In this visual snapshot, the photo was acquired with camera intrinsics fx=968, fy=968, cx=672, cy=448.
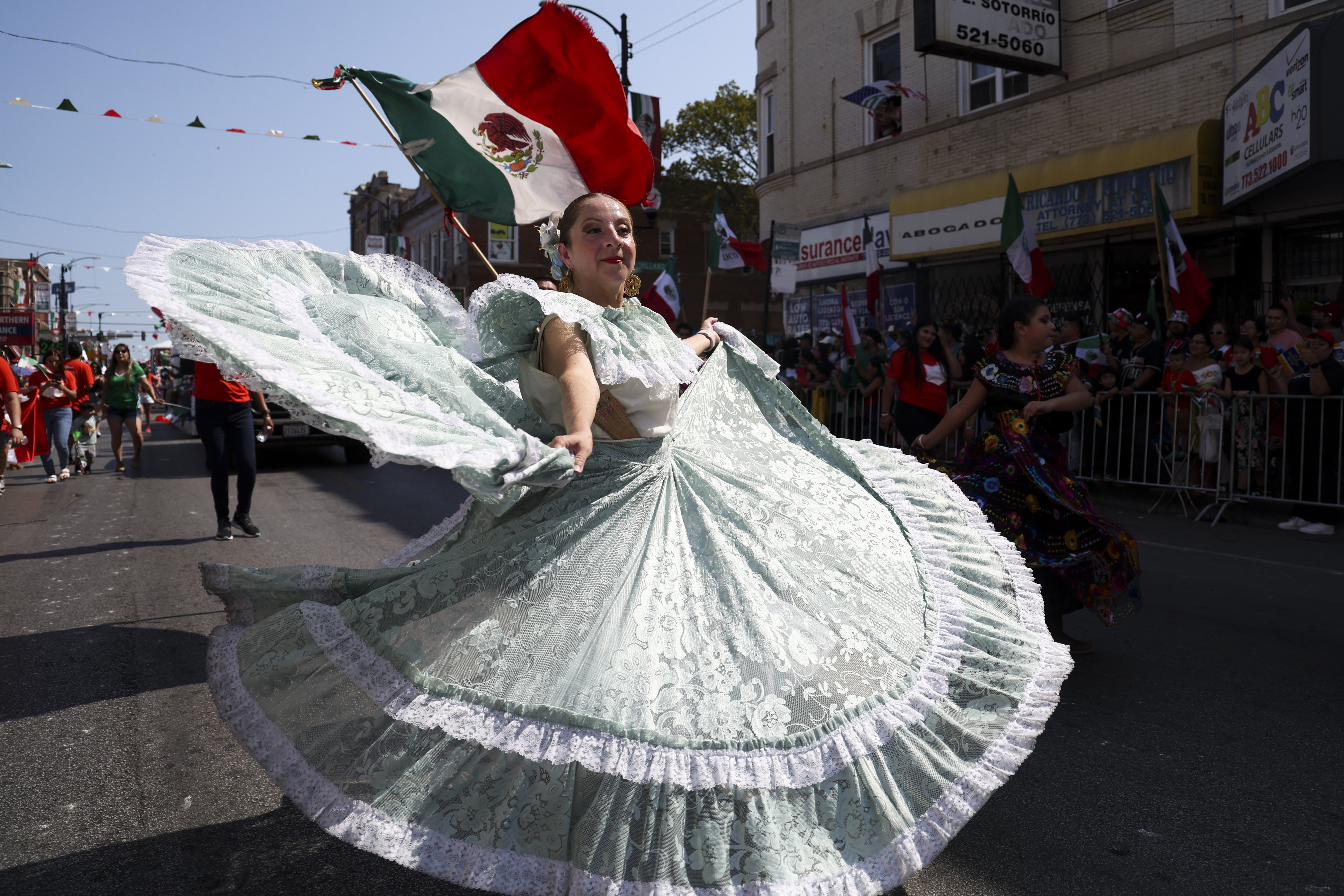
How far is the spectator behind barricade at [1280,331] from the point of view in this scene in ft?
29.6

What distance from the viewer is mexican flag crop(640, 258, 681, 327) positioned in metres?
14.4

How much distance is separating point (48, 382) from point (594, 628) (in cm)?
1306

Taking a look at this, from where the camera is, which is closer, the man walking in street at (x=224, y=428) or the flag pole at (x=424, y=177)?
the flag pole at (x=424, y=177)

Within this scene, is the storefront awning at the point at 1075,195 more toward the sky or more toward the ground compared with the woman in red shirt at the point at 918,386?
more toward the sky

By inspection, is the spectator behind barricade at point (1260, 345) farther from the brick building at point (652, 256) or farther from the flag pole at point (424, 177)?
the brick building at point (652, 256)

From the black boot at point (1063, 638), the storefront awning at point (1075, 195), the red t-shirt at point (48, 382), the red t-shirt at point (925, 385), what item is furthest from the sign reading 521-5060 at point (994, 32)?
the red t-shirt at point (48, 382)

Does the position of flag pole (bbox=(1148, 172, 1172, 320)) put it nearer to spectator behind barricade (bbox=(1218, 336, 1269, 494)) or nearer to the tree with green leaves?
spectator behind barricade (bbox=(1218, 336, 1269, 494))

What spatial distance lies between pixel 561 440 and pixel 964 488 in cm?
284

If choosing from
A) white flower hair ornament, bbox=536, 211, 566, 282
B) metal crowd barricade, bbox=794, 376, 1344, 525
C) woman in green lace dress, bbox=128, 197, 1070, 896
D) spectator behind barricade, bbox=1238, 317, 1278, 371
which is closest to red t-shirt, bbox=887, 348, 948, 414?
metal crowd barricade, bbox=794, 376, 1344, 525

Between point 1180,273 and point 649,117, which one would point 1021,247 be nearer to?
point 1180,273

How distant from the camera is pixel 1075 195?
13.8 meters

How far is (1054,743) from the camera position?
362 cm

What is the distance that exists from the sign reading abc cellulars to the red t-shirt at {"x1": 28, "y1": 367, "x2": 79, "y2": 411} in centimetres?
1455

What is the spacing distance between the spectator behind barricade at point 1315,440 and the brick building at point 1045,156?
233 centimetres
